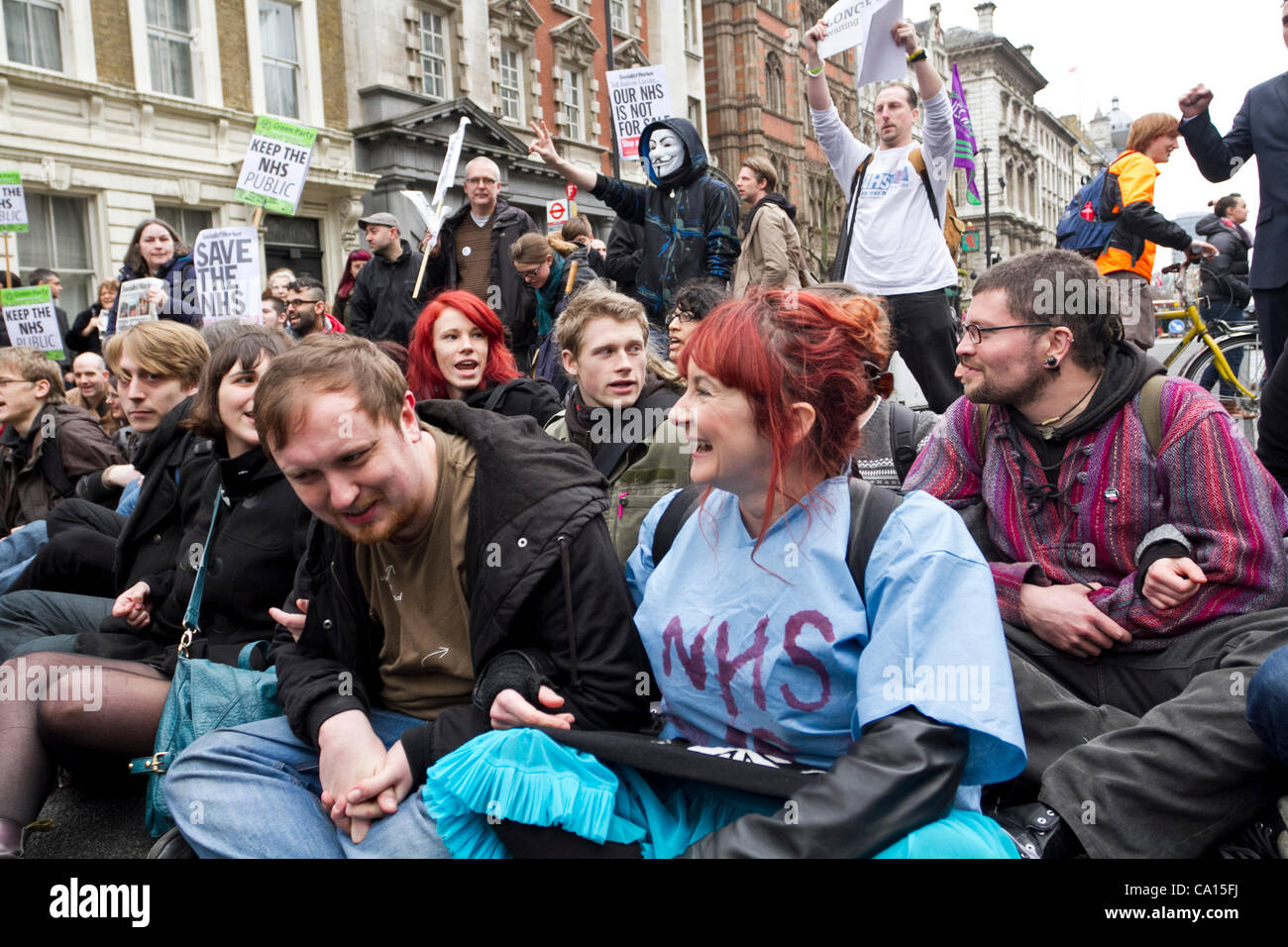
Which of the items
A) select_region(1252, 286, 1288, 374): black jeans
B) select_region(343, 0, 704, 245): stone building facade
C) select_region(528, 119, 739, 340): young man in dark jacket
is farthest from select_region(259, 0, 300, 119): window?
select_region(1252, 286, 1288, 374): black jeans

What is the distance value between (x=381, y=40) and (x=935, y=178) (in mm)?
18220

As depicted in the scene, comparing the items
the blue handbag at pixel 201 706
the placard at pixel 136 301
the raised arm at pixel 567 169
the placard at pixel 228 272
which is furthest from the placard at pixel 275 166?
the blue handbag at pixel 201 706

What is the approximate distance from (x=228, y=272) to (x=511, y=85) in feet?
66.1

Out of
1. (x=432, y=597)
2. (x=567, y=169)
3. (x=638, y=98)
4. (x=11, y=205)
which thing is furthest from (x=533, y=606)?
(x=11, y=205)

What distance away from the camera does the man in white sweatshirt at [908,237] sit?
577 centimetres

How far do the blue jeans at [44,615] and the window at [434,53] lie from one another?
20.4 metres

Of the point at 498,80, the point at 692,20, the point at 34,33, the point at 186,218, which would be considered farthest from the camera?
the point at 692,20

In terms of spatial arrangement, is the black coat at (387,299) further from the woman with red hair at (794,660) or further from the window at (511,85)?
the window at (511,85)

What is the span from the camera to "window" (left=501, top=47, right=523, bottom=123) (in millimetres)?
25531

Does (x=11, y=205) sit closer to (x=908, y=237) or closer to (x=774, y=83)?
(x=908, y=237)

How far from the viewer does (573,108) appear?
2808 cm

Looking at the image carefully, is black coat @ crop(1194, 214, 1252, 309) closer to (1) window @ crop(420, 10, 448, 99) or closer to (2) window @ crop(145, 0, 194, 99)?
(2) window @ crop(145, 0, 194, 99)

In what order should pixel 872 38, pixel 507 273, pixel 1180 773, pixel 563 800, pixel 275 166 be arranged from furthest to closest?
pixel 275 166 < pixel 507 273 < pixel 872 38 < pixel 1180 773 < pixel 563 800
